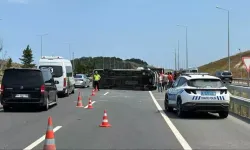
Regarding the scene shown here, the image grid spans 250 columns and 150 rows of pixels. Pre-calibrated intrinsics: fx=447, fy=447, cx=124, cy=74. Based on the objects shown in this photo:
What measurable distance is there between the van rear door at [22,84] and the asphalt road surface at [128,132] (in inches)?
48.6

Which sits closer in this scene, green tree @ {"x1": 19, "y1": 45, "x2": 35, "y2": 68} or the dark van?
the dark van

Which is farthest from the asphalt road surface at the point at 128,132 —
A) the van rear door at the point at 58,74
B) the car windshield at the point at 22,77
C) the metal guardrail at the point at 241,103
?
the van rear door at the point at 58,74

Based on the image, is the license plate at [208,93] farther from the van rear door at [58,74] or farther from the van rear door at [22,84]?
the van rear door at [58,74]

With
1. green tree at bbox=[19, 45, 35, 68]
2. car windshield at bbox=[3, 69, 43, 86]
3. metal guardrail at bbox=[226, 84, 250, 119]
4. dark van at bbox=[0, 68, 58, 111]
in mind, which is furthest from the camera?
green tree at bbox=[19, 45, 35, 68]

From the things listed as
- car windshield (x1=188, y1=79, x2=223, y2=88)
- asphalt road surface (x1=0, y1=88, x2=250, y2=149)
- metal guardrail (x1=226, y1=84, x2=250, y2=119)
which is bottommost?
asphalt road surface (x1=0, y1=88, x2=250, y2=149)

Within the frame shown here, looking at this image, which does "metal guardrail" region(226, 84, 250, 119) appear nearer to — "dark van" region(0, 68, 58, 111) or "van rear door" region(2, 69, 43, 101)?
"dark van" region(0, 68, 58, 111)

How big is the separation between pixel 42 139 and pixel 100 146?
1715 mm

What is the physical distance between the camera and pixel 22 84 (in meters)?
18.5

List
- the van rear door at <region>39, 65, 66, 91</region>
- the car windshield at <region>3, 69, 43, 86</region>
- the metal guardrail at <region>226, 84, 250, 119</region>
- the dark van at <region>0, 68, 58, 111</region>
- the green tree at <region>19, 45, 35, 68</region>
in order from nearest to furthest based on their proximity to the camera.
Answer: the metal guardrail at <region>226, 84, 250, 119</region>
the dark van at <region>0, 68, 58, 111</region>
the car windshield at <region>3, 69, 43, 86</region>
the van rear door at <region>39, 65, 66, 91</region>
the green tree at <region>19, 45, 35, 68</region>

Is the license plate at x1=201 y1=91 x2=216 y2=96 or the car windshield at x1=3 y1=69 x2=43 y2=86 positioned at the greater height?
the car windshield at x1=3 y1=69 x2=43 y2=86

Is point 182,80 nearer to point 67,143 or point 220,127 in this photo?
point 220,127

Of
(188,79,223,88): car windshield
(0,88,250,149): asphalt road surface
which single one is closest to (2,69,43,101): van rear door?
(0,88,250,149): asphalt road surface

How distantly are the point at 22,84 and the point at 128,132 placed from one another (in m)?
7.70

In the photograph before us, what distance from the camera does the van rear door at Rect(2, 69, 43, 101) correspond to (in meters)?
18.4
